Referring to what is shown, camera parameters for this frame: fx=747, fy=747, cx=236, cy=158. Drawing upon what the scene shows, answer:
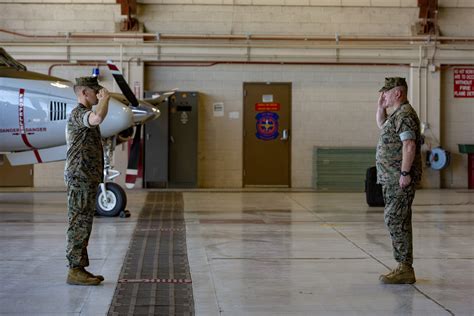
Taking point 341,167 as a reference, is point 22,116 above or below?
above

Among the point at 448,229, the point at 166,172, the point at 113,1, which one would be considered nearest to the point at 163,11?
the point at 113,1

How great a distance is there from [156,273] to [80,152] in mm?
1374

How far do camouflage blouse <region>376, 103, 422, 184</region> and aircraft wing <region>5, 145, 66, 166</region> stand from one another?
6620 mm

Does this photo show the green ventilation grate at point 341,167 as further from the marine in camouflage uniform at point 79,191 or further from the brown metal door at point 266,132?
the marine in camouflage uniform at point 79,191

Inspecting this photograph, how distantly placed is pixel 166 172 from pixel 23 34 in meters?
4.68

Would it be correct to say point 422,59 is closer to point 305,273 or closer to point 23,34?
point 23,34

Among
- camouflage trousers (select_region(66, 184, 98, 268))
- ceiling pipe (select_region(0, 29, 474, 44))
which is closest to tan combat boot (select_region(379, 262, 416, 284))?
camouflage trousers (select_region(66, 184, 98, 268))

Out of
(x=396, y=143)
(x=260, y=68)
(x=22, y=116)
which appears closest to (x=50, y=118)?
(x=22, y=116)

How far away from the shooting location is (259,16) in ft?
58.8

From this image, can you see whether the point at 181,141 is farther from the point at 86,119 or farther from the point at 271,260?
the point at 86,119

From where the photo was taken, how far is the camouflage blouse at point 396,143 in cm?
625

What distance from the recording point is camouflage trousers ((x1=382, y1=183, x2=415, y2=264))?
629cm

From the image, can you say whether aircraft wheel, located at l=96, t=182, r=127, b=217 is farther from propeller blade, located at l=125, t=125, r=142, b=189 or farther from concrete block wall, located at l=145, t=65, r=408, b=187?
concrete block wall, located at l=145, t=65, r=408, b=187

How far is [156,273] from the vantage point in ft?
22.5
